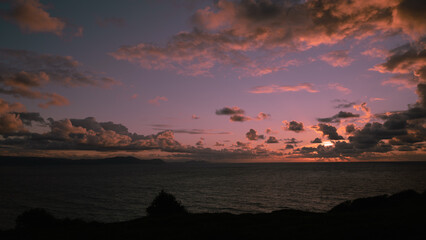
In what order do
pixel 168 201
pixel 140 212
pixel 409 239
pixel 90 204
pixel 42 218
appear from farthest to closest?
pixel 90 204
pixel 140 212
pixel 168 201
pixel 42 218
pixel 409 239

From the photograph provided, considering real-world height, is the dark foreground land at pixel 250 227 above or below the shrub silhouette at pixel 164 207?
above

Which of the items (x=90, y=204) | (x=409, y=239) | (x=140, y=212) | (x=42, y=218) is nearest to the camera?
(x=409, y=239)

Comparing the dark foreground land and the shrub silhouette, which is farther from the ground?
the dark foreground land

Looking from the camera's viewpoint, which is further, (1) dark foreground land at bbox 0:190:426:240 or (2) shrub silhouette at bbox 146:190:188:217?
(2) shrub silhouette at bbox 146:190:188:217

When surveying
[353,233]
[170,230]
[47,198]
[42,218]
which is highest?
[353,233]

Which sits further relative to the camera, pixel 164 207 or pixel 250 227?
pixel 164 207

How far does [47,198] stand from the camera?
96.4m

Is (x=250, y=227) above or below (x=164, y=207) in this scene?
above

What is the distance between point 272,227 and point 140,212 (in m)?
50.5

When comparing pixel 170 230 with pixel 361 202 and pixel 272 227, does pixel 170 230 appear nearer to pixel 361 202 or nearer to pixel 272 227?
pixel 272 227

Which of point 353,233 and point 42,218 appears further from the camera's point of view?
point 42,218

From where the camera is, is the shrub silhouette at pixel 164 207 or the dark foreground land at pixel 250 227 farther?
the shrub silhouette at pixel 164 207

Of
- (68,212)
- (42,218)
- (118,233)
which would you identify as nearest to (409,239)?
(118,233)

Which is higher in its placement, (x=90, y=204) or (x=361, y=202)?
(x=361, y=202)
